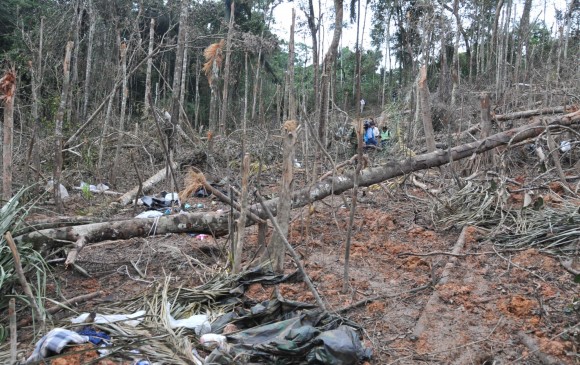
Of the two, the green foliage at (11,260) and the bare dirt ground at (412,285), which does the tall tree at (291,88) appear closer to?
the bare dirt ground at (412,285)

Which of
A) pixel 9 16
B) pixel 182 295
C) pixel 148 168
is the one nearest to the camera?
pixel 182 295

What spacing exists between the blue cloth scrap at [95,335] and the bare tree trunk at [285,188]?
1156mm

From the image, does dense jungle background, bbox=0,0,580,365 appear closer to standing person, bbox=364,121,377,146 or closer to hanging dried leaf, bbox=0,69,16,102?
hanging dried leaf, bbox=0,69,16,102

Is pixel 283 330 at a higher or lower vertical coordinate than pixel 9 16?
lower

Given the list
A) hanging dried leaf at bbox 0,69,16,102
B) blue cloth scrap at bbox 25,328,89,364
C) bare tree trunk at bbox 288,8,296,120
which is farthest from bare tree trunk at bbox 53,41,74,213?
blue cloth scrap at bbox 25,328,89,364

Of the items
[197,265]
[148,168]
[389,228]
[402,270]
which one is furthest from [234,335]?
[148,168]

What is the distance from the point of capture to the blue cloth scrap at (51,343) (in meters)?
2.21

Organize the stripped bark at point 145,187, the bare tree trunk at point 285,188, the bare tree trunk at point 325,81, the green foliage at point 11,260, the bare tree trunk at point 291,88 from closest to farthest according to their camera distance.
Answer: the green foliage at point 11,260, the bare tree trunk at point 285,188, the bare tree trunk at point 291,88, the bare tree trunk at point 325,81, the stripped bark at point 145,187

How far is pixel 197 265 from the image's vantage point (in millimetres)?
3709

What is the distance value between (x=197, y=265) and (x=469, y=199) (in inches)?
99.0

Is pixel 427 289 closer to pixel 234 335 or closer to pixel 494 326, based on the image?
pixel 494 326

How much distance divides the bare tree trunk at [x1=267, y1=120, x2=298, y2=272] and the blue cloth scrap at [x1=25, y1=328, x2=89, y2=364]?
1323 mm

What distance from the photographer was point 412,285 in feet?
10.6

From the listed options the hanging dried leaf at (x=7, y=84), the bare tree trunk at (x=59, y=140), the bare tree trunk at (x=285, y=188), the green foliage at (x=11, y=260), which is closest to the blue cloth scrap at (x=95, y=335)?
the green foliage at (x=11, y=260)
